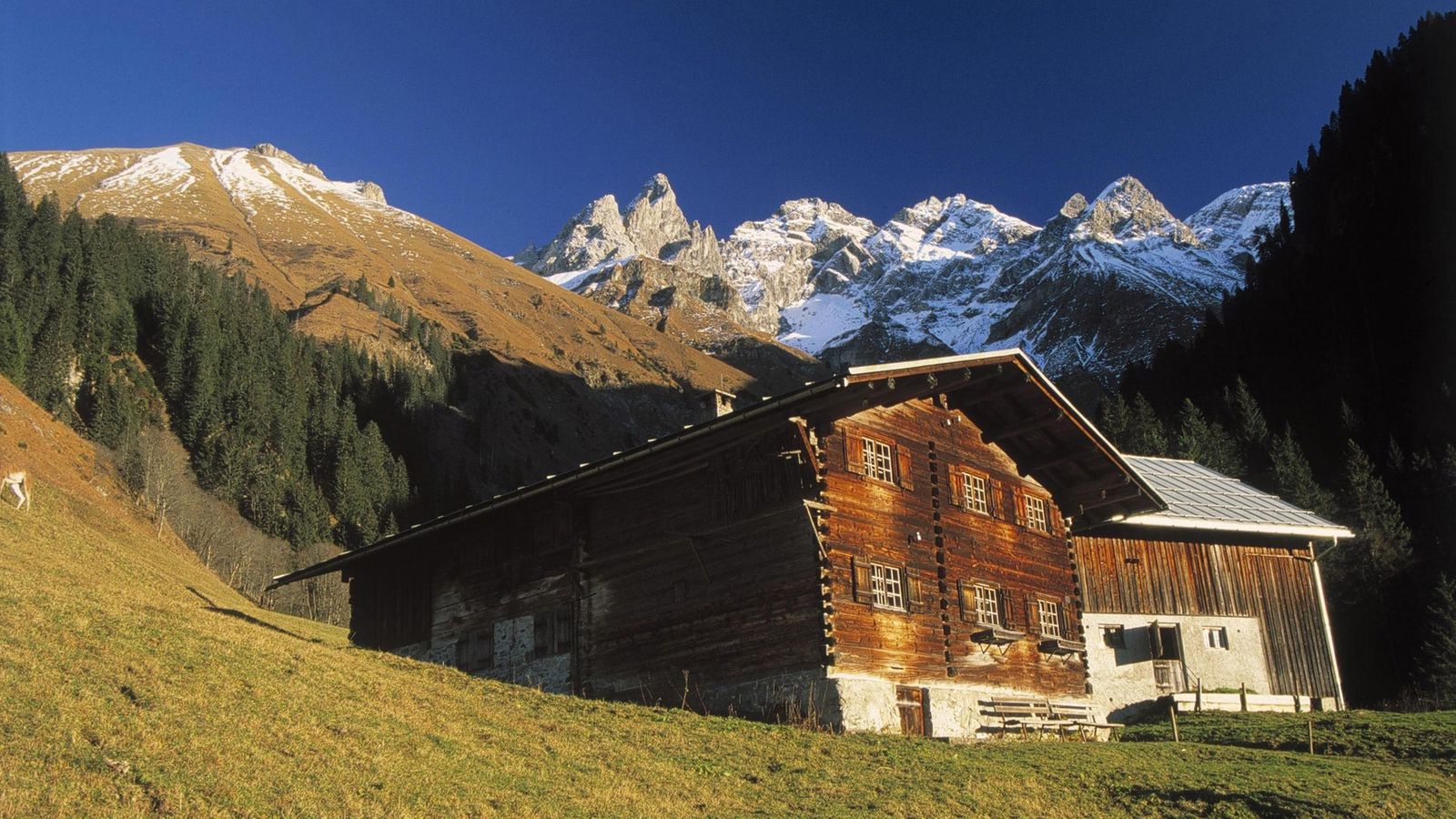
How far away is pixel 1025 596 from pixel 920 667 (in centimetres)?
641

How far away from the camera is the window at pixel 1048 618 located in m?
31.3

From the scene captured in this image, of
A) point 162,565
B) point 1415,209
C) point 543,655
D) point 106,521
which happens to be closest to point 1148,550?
point 543,655

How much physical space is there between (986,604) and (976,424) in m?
5.45

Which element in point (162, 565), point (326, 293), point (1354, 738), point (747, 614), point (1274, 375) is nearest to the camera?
point (747, 614)

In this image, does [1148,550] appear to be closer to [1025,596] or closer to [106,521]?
[1025,596]

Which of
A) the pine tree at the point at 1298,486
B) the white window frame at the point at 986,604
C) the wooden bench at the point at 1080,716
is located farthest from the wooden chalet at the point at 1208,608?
the pine tree at the point at 1298,486

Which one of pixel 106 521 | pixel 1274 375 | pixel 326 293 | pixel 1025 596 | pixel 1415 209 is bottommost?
pixel 1025 596

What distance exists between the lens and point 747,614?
82.7 ft

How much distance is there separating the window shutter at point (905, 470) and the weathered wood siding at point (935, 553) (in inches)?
1.1

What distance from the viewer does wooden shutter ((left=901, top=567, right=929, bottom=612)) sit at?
26.6m

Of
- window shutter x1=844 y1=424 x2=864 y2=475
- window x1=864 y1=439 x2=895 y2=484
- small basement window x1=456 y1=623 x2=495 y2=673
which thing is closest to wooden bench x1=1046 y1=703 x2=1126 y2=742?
window x1=864 y1=439 x2=895 y2=484

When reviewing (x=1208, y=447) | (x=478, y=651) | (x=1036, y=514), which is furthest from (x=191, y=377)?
(x=1036, y=514)

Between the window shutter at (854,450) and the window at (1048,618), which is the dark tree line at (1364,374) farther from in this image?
the window shutter at (854,450)

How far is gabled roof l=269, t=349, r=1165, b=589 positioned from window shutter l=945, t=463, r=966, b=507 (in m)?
2.02
